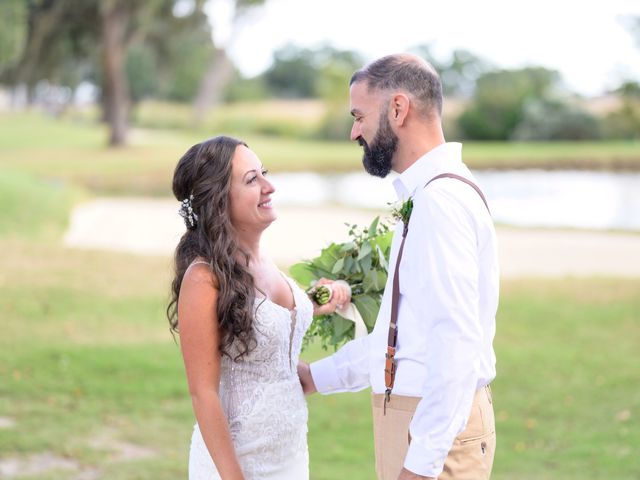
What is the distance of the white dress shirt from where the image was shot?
2.35 m

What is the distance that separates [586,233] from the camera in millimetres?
18484

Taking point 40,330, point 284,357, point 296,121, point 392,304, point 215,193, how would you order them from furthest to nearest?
point 296,121 < point 40,330 < point 284,357 < point 215,193 < point 392,304

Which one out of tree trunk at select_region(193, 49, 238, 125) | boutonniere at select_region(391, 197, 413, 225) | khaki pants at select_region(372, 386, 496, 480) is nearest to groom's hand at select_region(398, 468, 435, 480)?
khaki pants at select_region(372, 386, 496, 480)

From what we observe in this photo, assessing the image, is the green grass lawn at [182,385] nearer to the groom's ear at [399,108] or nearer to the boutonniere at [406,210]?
the boutonniere at [406,210]

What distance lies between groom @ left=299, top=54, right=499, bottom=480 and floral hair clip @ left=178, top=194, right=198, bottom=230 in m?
0.58

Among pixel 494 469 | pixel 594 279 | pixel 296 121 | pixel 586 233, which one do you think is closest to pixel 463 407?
pixel 494 469

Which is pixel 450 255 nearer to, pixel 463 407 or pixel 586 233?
pixel 463 407

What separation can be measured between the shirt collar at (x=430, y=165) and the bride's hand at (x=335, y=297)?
78 cm

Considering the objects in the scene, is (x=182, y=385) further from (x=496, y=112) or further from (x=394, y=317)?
(x=496, y=112)

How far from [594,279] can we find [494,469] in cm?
664

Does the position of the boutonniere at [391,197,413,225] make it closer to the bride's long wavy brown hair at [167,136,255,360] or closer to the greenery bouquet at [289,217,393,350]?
the bride's long wavy brown hair at [167,136,255,360]

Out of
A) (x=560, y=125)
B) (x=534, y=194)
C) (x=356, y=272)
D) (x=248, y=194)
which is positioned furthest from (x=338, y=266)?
(x=560, y=125)

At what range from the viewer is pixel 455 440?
8.39 ft

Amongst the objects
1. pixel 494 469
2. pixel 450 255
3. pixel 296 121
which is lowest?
pixel 494 469
